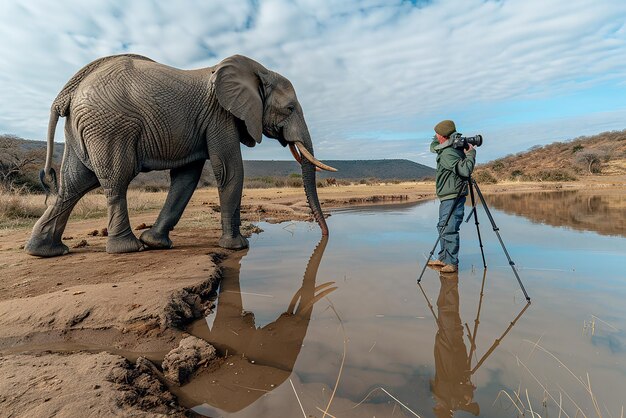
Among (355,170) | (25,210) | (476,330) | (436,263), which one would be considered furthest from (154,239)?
(355,170)

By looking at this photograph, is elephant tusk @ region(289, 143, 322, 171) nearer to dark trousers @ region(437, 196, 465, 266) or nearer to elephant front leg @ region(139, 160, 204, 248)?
elephant front leg @ region(139, 160, 204, 248)

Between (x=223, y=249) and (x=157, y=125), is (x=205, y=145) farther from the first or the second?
(x=223, y=249)

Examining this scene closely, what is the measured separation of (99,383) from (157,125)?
410cm

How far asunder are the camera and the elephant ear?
313 centimetres

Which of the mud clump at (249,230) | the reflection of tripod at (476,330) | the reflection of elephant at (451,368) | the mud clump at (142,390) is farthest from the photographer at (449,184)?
the mud clump at (249,230)

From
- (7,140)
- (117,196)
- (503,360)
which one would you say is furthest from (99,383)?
(7,140)

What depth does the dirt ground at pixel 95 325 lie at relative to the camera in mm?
1839

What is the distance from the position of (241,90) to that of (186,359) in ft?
14.8

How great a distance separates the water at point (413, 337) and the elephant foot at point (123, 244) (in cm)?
159

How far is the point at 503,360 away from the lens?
7.95 ft

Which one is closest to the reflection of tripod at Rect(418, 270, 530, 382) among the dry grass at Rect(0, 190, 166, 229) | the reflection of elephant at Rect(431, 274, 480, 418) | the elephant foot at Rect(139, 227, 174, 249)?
the reflection of elephant at Rect(431, 274, 480, 418)

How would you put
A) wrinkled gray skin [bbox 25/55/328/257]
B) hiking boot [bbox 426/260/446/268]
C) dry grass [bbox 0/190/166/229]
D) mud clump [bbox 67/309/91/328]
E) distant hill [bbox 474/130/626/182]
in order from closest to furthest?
mud clump [bbox 67/309/91/328] < hiking boot [bbox 426/260/446/268] < wrinkled gray skin [bbox 25/55/328/257] < dry grass [bbox 0/190/166/229] < distant hill [bbox 474/130/626/182]

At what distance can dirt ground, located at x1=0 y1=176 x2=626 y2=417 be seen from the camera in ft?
6.03

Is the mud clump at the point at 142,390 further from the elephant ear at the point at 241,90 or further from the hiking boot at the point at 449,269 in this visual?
the elephant ear at the point at 241,90
